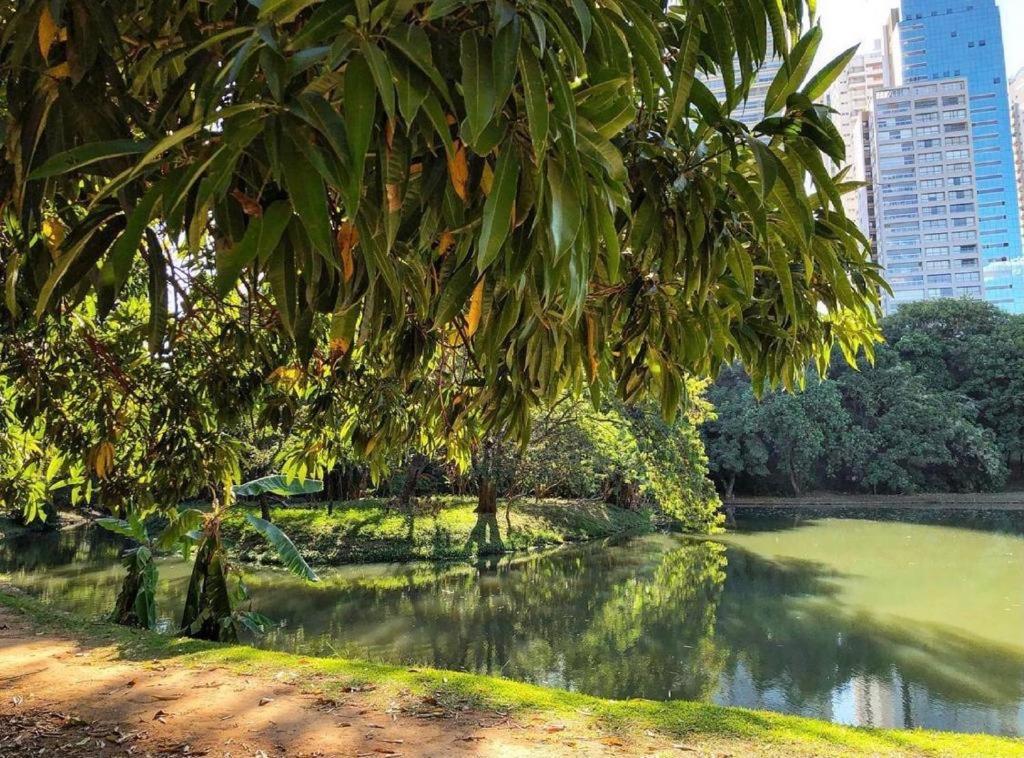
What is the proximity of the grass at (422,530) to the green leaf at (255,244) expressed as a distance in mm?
11421

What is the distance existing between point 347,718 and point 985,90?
149ft

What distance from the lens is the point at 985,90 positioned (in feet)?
124

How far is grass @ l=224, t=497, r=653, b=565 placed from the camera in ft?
38.5

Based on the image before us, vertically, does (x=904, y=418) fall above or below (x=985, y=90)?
below

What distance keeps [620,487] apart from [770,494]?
6505 millimetres

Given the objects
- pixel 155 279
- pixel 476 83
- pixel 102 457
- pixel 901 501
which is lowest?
pixel 901 501

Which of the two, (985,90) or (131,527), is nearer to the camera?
(131,527)

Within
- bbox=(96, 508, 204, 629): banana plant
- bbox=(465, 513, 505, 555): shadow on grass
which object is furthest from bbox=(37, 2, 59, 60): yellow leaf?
bbox=(465, 513, 505, 555): shadow on grass

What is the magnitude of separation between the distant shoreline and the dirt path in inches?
598

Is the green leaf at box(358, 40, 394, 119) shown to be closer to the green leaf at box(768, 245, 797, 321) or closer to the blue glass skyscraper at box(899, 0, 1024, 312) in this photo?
the green leaf at box(768, 245, 797, 321)

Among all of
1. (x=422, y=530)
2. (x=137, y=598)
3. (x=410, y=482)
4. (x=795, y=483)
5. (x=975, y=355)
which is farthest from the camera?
(x=795, y=483)

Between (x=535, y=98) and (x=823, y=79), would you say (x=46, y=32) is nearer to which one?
(x=535, y=98)

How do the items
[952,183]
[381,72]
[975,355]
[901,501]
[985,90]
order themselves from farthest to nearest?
1. [985,90]
2. [952,183]
3. [975,355]
4. [901,501]
5. [381,72]

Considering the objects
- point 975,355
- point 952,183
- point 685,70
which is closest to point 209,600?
point 685,70
